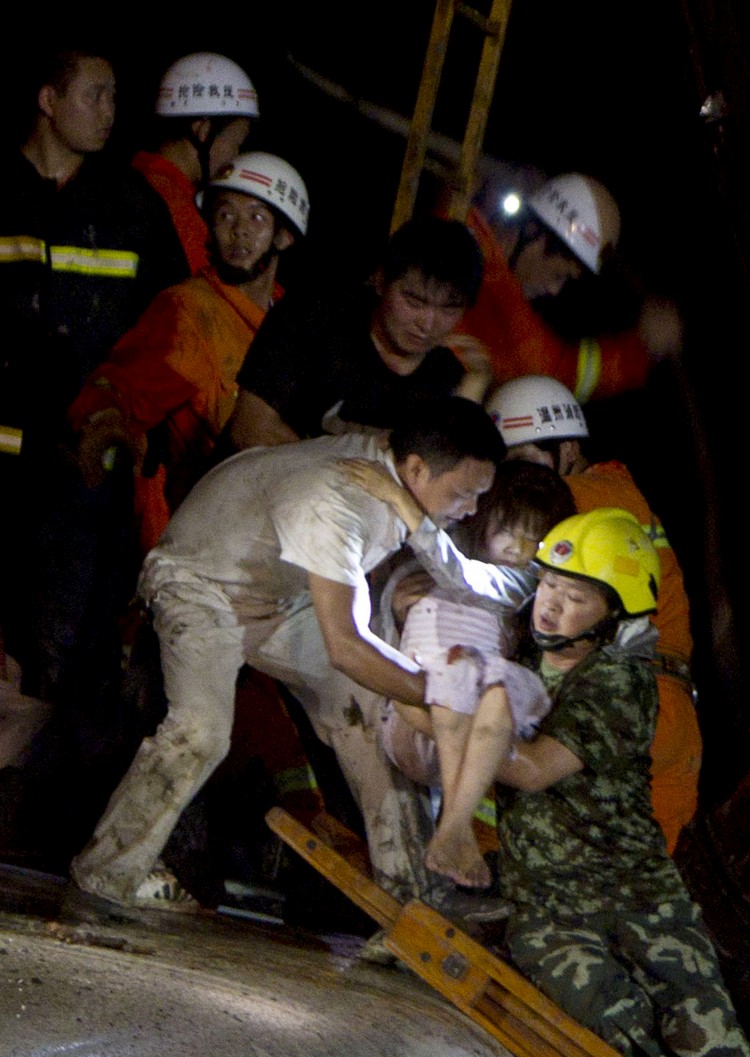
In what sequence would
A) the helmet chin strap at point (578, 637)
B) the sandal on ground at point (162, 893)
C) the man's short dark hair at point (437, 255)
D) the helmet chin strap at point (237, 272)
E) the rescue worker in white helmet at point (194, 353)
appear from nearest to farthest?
the helmet chin strap at point (578, 637) < the sandal on ground at point (162, 893) < the man's short dark hair at point (437, 255) < the rescue worker in white helmet at point (194, 353) < the helmet chin strap at point (237, 272)

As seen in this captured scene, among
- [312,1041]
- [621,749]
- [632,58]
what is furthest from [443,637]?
[632,58]

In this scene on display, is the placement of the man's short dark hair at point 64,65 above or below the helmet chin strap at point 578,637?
above

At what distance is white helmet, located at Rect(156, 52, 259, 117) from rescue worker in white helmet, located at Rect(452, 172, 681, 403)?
47.8 inches

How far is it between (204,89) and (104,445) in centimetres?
214

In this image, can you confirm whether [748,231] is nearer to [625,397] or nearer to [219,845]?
[625,397]

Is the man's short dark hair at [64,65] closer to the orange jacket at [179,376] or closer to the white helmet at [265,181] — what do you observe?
the white helmet at [265,181]

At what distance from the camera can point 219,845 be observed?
17.2ft

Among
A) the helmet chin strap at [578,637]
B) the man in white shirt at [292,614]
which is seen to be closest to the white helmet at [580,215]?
the man in white shirt at [292,614]

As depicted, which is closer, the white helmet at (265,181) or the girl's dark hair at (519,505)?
the girl's dark hair at (519,505)

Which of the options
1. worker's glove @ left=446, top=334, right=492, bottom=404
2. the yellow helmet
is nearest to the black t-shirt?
worker's glove @ left=446, top=334, right=492, bottom=404

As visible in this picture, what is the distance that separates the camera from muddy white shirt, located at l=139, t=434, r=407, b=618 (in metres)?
4.25

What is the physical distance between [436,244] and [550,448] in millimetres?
1160

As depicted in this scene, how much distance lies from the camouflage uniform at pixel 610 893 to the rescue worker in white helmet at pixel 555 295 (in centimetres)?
222

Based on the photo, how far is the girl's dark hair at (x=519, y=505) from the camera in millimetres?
4855
